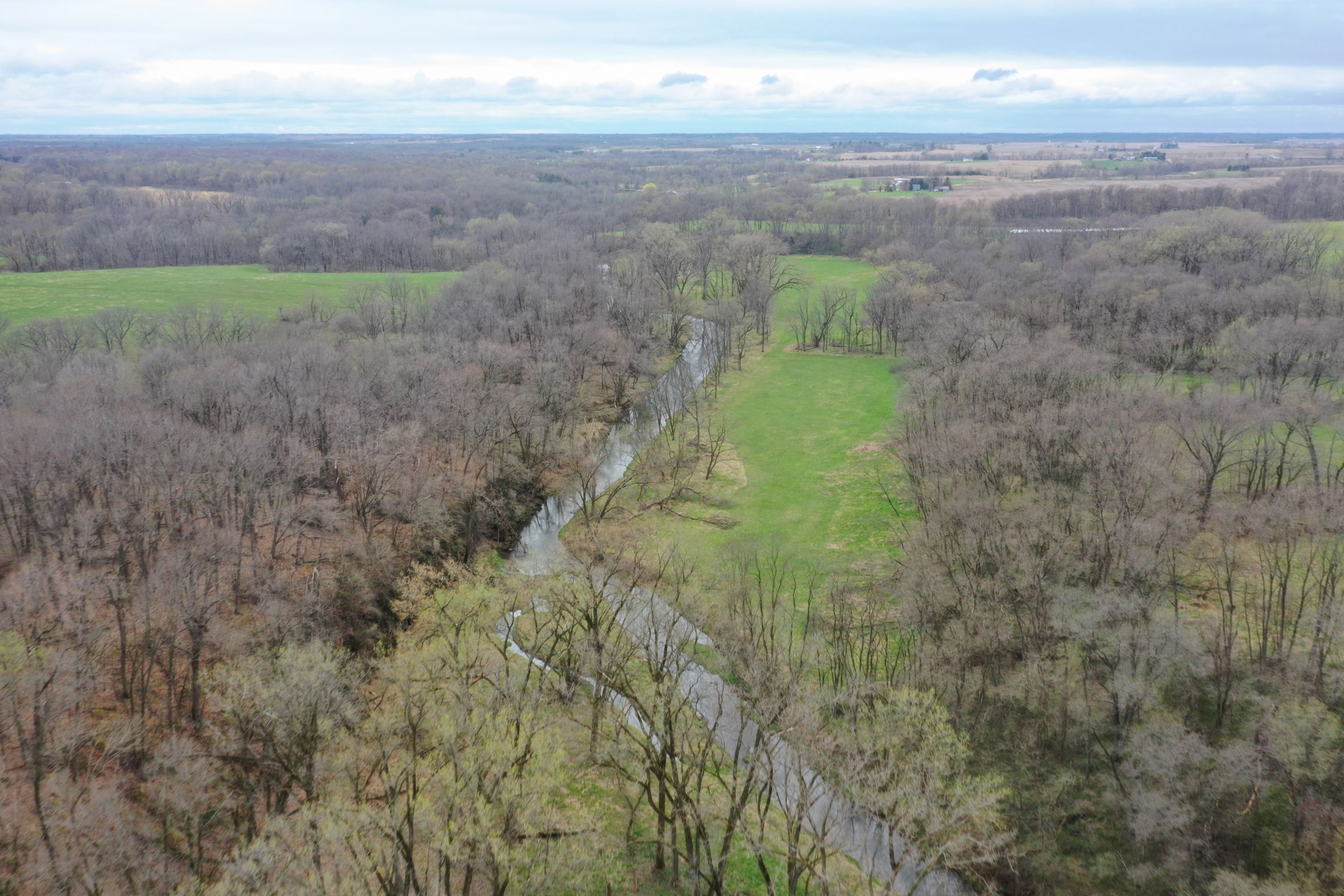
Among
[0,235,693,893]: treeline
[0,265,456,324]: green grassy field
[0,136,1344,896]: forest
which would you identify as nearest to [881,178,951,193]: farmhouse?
[0,136,1344,896]: forest

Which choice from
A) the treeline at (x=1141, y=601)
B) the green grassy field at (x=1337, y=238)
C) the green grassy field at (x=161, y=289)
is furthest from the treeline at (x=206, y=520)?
the green grassy field at (x=1337, y=238)

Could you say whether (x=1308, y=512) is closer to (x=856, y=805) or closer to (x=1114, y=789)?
(x=1114, y=789)

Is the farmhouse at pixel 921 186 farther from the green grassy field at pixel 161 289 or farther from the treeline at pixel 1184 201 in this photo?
the green grassy field at pixel 161 289

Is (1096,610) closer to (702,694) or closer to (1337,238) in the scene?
(702,694)

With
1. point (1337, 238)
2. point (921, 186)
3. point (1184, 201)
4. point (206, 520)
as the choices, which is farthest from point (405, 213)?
point (1337, 238)

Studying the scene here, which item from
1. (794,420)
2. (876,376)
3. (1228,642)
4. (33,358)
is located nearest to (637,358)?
(794,420)

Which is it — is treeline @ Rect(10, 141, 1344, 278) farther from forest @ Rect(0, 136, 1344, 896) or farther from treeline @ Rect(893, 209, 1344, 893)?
treeline @ Rect(893, 209, 1344, 893)
